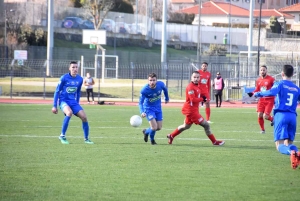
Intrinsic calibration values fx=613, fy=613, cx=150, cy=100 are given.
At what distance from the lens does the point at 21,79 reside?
47.8 metres

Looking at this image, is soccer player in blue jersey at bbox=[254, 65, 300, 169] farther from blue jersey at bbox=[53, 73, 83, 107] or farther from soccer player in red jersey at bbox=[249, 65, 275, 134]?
soccer player in red jersey at bbox=[249, 65, 275, 134]

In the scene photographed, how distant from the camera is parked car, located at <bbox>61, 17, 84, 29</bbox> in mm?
74000

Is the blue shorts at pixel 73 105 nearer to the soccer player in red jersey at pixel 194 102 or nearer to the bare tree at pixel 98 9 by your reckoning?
the soccer player in red jersey at pixel 194 102

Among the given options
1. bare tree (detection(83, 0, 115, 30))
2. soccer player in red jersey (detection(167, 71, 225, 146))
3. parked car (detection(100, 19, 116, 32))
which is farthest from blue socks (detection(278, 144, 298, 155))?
parked car (detection(100, 19, 116, 32))

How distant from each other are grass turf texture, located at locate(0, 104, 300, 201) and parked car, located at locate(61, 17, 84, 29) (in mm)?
56053

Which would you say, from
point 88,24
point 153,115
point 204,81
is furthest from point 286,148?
point 88,24

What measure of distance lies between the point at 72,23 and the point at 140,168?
213ft

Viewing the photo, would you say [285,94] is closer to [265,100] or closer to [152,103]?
[152,103]

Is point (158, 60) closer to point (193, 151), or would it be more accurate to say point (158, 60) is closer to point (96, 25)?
point (96, 25)

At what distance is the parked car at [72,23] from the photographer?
7400 cm

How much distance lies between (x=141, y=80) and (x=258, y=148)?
34997mm

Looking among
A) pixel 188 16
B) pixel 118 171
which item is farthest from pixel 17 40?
pixel 118 171

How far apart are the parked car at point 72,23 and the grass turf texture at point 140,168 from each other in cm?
5605

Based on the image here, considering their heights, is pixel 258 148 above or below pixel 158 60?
below
